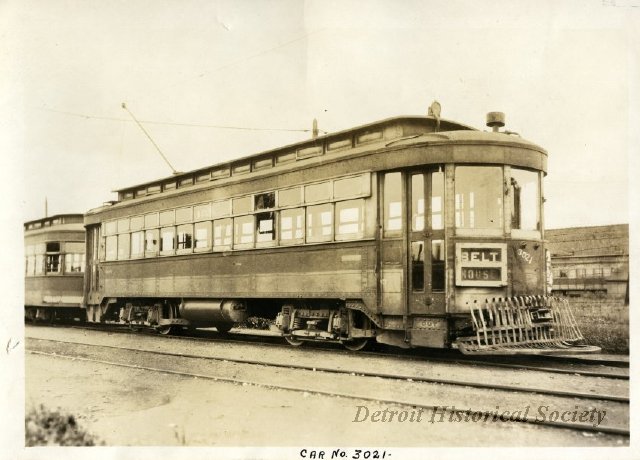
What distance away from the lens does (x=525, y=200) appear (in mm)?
8578

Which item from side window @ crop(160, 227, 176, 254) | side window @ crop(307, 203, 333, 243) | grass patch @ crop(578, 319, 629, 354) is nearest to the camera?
side window @ crop(307, 203, 333, 243)

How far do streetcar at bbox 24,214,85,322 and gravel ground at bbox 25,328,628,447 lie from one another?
8625mm

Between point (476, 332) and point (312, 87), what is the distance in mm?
4047

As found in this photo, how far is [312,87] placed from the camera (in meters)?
7.88

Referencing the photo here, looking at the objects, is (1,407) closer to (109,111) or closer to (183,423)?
(183,423)

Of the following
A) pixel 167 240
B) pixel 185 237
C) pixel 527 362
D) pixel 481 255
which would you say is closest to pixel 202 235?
pixel 185 237

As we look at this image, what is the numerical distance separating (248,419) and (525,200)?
517 centimetres

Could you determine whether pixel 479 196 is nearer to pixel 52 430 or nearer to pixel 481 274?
pixel 481 274

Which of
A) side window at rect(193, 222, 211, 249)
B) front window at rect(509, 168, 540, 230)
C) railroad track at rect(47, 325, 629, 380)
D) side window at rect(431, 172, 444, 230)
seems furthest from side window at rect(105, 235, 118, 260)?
front window at rect(509, 168, 540, 230)

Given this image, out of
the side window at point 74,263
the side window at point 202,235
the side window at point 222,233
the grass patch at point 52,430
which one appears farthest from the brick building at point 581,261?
the grass patch at point 52,430

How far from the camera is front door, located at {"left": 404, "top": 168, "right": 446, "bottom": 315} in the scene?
8078 mm

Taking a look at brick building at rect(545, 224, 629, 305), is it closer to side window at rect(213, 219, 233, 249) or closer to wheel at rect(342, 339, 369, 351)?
wheel at rect(342, 339, 369, 351)

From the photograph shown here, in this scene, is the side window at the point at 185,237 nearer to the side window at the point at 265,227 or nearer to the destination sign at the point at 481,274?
the side window at the point at 265,227
